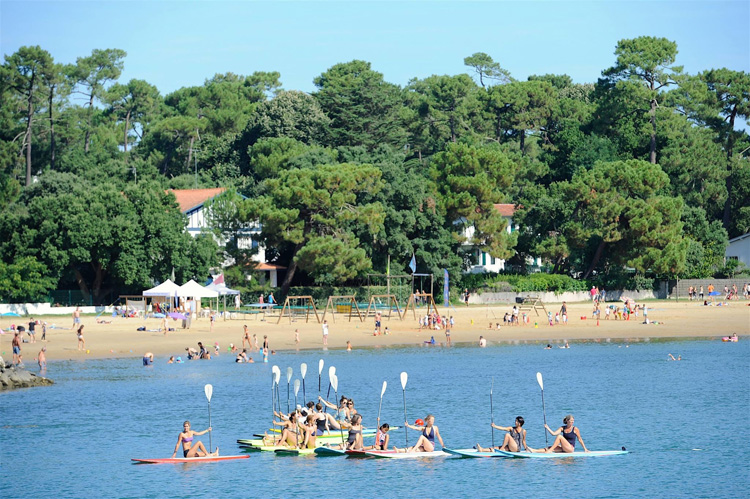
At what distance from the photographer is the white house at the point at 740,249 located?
92.6 m

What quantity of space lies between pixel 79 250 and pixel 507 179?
116ft

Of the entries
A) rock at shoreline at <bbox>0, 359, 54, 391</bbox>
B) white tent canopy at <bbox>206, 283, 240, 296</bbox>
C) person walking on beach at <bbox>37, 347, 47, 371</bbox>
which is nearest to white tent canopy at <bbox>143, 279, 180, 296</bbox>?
white tent canopy at <bbox>206, 283, 240, 296</bbox>

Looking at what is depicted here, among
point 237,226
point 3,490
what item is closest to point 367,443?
point 3,490

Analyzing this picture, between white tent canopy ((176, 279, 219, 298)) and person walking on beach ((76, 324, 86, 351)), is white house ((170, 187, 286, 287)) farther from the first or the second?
person walking on beach ((76, 324, 86, 351))

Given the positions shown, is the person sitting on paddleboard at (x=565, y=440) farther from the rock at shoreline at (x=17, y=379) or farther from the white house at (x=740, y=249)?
the white house at (x=740, y=249)

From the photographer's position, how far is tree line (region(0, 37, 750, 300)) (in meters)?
71.3

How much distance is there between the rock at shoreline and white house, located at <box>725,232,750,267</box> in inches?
2691

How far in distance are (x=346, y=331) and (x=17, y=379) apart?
23738 millimetres

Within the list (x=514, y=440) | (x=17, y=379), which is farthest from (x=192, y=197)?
(x=514, y=440)

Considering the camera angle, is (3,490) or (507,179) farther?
(507,179)

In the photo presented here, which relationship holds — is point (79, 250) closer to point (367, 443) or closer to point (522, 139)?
point (367, 443)

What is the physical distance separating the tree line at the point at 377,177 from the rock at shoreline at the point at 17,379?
937 inches

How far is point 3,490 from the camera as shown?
2848 centimetres

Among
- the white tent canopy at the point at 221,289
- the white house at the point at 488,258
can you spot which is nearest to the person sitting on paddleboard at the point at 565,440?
the white tent canopy at the point at 221,289
